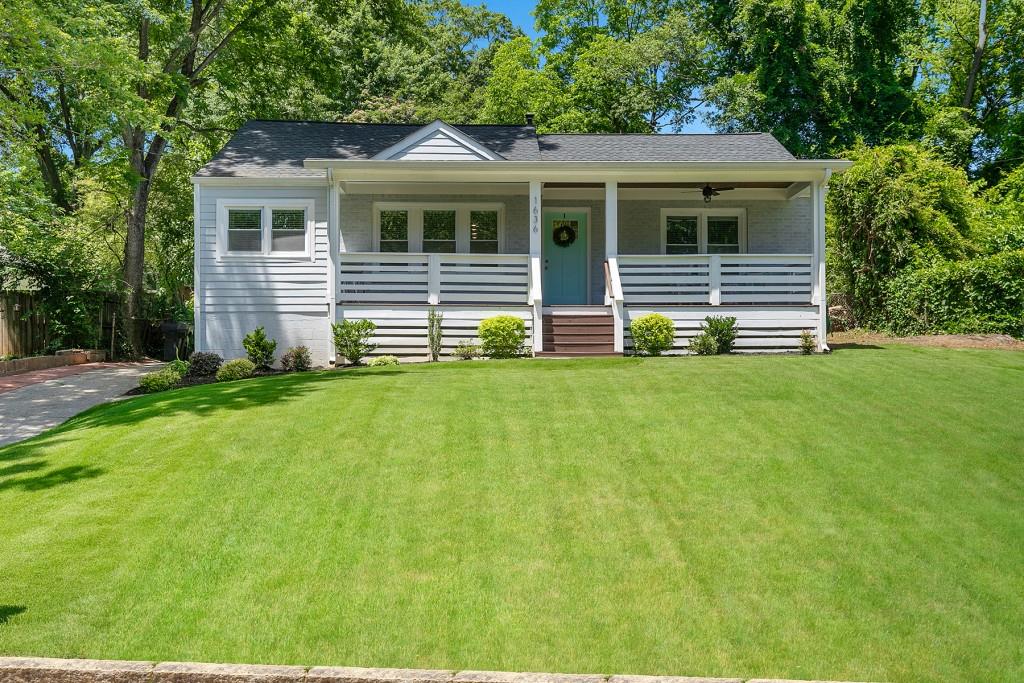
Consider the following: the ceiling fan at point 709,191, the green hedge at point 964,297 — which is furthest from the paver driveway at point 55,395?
the green hedge at point 964,297

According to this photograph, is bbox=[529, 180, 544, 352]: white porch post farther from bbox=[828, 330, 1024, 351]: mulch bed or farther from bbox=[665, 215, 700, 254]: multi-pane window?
bbox=[828, 330, 1024, 351]: mulch bed

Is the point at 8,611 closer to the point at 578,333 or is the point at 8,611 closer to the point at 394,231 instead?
the point at 578,333

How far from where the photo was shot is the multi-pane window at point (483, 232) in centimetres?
1831

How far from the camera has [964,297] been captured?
59.2 feet

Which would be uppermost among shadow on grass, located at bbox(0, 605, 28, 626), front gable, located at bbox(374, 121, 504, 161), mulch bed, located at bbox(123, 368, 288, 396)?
front gable, located at bbox(374, 121, 504, 161)

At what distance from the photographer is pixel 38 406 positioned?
12.6m

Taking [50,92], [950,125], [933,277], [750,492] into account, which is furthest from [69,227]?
[950,125]

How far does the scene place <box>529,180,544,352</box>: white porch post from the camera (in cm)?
1526

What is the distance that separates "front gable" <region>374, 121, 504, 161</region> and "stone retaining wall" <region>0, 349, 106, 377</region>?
884cm

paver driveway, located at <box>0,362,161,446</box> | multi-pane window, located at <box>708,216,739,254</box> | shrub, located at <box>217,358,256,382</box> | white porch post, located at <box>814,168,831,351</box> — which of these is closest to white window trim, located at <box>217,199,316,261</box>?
paver driveway, located at <box>0,362,161,446</box>

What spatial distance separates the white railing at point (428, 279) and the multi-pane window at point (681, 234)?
4577 millimetres

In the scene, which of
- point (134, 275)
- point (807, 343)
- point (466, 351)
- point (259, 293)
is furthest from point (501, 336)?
point (134, 275)

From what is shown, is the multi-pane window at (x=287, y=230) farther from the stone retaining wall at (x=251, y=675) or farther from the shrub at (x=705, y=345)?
the stone retaining wall at (x=251, y=675)

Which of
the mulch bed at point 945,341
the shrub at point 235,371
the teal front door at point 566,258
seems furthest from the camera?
the teal front door at point 566,258
